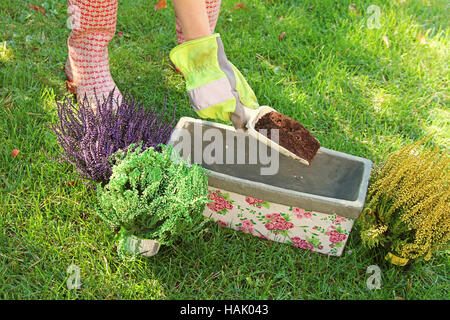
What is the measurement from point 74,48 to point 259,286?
1394 mm

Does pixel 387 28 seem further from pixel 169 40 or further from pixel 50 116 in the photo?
pixel 50 116

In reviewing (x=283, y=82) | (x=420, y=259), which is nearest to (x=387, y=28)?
(x=283, y=82)

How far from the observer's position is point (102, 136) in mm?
1743

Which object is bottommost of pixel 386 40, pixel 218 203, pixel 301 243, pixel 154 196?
pixel 301 243

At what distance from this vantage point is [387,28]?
2.96m

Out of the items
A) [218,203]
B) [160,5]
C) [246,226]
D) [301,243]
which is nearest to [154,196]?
[218,203]

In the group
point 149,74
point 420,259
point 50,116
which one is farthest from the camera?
point 149,74

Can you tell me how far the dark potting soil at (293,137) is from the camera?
1.87 meters

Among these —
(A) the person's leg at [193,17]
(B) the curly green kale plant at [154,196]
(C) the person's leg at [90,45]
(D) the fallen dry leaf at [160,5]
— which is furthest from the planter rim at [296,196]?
(D) the fallen dry leaf at [160,5]

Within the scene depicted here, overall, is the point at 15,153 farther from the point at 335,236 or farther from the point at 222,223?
the point at 335,236

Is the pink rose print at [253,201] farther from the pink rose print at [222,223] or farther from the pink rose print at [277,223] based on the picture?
the pink rose print at [222,223]

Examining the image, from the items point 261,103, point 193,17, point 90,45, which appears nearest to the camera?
point 193,17

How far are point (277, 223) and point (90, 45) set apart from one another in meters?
1.20

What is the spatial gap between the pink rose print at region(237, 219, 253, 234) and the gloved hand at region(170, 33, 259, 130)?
16.3 inches
